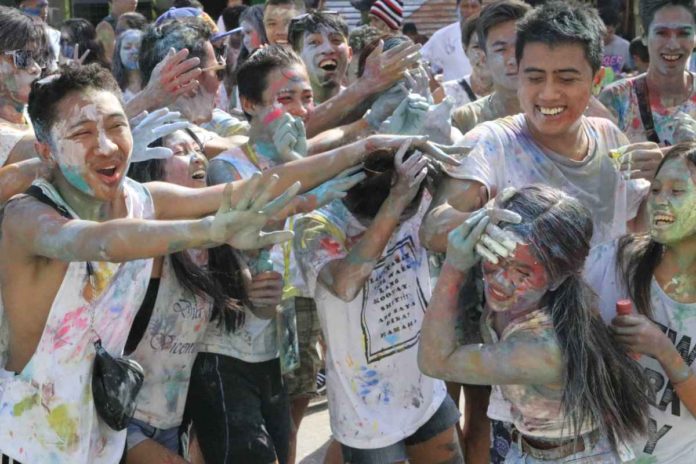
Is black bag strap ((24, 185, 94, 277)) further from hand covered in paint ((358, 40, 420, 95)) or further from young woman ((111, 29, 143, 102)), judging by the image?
young woman ((111, 29, 143, 102))

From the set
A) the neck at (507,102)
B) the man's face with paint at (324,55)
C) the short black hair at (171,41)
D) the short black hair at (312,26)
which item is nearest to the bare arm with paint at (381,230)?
the neck at (507,102)

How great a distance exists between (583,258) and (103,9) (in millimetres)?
13952

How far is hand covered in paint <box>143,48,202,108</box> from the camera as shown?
13.3ft

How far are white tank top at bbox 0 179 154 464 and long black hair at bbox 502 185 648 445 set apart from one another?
121 cm

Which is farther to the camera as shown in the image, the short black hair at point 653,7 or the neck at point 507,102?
the short black hair at point 653,7

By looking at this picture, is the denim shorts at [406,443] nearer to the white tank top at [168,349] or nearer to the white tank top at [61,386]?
the white tank top at [168,349]

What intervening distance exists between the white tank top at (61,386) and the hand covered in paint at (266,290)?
0.70 meters

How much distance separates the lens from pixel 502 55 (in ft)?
15.4

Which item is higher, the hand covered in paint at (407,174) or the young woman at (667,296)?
the hand covered in paint at (407,174)

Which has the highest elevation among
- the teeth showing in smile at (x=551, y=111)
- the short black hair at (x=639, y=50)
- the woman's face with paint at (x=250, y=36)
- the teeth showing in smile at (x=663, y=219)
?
the teeth showing in smile at (x=551, y=111)

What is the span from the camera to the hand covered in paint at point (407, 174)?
3328 mm

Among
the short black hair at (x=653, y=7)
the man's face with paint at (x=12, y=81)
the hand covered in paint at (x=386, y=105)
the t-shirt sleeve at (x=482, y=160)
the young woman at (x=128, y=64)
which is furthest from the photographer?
the young woman at (x=128, y=64)

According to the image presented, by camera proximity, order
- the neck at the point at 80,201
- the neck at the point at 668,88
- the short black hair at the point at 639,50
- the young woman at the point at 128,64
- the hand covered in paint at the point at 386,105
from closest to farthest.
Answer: the neck at the point at 80,201 < the hand covered in paint at the point at 386,105 < the neck at the point at 668,88 < the young woman at the point at 128,64 < the short black hair at the point at 639,50

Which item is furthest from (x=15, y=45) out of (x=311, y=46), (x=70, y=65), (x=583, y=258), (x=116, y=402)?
(x=583, y=258)
